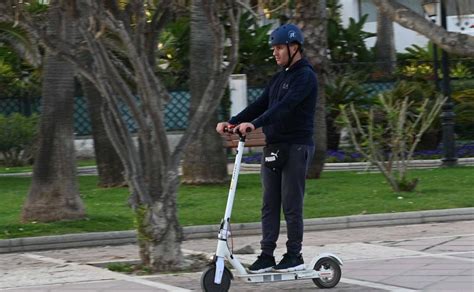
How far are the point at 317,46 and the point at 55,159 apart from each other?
6.55 meters

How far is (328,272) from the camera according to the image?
8.08 metres

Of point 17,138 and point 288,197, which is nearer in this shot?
point 288,197

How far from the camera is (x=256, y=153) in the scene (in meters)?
22.5

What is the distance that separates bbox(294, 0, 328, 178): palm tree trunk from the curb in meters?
4.53

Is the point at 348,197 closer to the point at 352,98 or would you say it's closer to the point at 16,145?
the point at 352,98

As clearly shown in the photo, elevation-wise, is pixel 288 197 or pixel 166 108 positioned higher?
pixel 166 108

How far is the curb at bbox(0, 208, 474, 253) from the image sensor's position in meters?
10.9

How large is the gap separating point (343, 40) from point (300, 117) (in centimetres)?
1896

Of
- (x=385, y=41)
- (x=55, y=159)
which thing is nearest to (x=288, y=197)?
(x=55, y=159)

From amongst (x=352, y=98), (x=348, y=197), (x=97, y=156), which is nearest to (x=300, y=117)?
(x=348, y=197)

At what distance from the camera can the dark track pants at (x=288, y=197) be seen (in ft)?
26.2

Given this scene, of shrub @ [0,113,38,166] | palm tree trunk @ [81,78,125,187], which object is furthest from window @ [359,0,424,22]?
palm tree trunk @ [81,78,125,187]

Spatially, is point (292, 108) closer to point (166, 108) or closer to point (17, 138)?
point (17, 138)

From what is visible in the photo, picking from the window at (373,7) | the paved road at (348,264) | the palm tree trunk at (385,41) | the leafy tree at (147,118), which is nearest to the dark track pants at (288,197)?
the paved road at (348,264)
